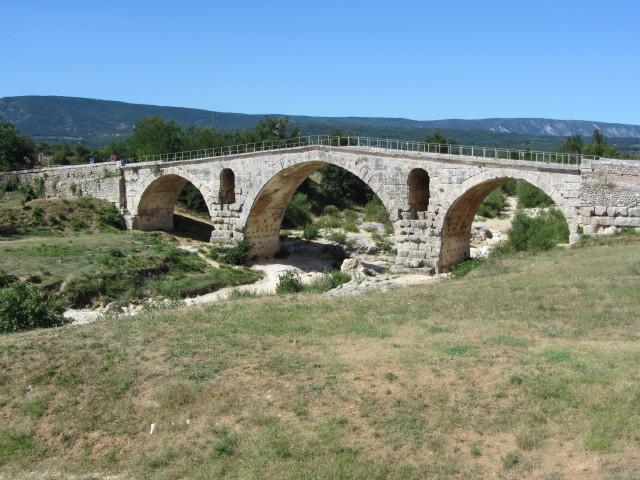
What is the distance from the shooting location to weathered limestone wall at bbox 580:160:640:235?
87.3 ft

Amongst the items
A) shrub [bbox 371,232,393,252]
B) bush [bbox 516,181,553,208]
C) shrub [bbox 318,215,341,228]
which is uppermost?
bush [bbox 516,181,553,208]

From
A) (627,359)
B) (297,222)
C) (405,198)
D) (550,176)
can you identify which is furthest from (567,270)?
(297,222)

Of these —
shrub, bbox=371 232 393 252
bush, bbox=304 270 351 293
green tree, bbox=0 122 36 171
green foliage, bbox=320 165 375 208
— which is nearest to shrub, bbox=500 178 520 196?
green foliage, bbox=320 165 375 208

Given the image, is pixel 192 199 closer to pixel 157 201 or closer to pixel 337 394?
pixel 157 201

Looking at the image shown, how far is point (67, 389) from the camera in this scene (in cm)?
1388

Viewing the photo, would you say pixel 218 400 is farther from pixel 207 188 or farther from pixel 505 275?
pixel 207 188

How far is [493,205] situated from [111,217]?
3256 centimetres

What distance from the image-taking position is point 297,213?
56.5m

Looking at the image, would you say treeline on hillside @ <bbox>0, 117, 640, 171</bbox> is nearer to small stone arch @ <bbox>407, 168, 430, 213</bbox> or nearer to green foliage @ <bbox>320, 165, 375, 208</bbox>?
green foliage @ <bbox>320, 165, 375, 208</bbox>

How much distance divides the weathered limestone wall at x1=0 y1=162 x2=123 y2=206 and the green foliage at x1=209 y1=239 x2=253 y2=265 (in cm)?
1078

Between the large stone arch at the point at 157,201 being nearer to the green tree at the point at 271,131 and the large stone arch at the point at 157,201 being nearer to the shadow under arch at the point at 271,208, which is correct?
the shadow under arch at the point at 271,208

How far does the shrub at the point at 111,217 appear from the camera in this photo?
46731 millimetres

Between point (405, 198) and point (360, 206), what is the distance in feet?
108

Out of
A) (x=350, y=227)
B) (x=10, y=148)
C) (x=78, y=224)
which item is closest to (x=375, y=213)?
(x=350, y=227)
